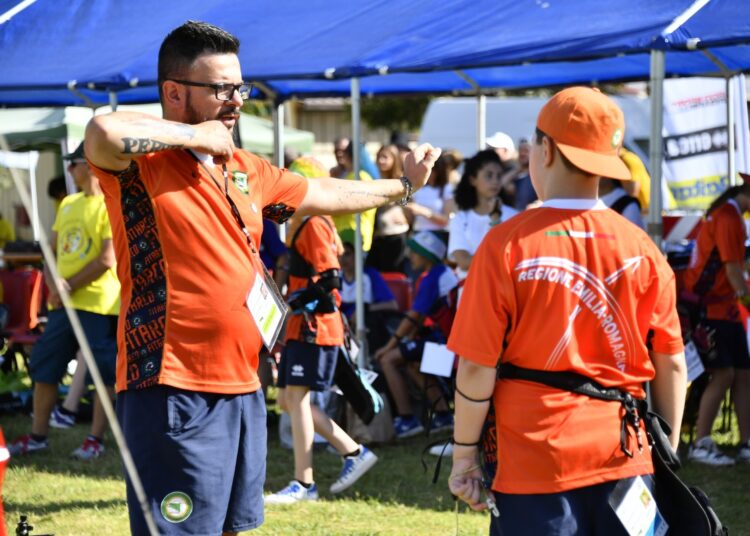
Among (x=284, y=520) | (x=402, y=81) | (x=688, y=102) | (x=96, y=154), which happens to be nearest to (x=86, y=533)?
(x=284, y=520)

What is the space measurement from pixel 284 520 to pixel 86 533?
0.97 metres

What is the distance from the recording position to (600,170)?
2.76m

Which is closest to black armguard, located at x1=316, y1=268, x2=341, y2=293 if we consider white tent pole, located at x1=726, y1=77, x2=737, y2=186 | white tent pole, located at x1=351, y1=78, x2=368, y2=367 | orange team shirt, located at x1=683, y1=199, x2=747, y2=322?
white tent pole, located at x1=351, y1=78, x2=368, y2=367

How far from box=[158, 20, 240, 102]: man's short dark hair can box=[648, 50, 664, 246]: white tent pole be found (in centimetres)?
305

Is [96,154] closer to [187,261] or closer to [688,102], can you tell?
[187,261]

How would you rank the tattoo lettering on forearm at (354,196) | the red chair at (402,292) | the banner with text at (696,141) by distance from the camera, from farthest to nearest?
the banner with text at (696,141) < the red chair at (402,292) < the tattoo lettering on forearm at (354,196)

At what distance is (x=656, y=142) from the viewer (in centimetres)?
561

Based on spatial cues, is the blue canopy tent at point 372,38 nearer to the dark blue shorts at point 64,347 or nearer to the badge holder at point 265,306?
the dark blue shorts at point 64,347

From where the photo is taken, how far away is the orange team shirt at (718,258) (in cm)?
642

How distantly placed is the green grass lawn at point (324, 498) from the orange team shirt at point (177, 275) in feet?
8.21

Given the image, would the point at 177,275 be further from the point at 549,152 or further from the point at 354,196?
the point at 549,152

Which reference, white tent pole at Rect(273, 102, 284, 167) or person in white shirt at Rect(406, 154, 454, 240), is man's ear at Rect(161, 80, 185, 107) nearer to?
white tent pole at Rect(273, 102, 284, 167)

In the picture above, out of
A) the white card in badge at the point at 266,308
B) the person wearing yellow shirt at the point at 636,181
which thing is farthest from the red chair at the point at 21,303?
the white card in badge at the point at 266,308

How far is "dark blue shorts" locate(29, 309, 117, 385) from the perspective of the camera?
6926 millimetres
